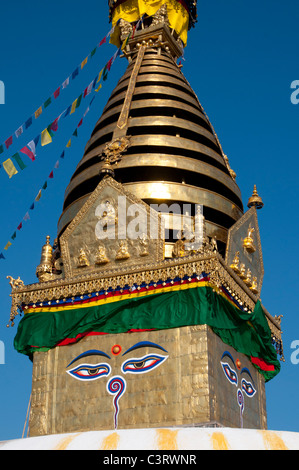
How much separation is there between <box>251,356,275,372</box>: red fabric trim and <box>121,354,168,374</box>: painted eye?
355 cm

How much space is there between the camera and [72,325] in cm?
1730

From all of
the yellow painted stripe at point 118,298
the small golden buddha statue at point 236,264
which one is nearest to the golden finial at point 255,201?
the small golden buddha statue at point 236,264

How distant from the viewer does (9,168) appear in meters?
19.1

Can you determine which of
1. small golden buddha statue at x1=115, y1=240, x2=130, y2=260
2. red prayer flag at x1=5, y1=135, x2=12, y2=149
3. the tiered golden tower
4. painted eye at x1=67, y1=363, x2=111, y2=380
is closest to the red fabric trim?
the tiered golden tower

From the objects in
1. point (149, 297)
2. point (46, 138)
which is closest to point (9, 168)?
point (46, 138)

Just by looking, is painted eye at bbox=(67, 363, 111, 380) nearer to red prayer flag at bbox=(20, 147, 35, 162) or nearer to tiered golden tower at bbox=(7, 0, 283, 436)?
tiered golden tower at bbox=(7, 0, 283, 436)

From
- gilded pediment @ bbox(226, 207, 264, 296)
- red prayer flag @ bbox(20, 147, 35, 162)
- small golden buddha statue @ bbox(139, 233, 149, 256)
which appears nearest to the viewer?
small golden buddha statue @ bbox(139, 233, 149, 256)

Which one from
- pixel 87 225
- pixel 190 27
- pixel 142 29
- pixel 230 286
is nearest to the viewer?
pixel 230 286

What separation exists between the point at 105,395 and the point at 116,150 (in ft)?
24.0

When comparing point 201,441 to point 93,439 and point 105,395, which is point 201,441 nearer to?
point 93,439

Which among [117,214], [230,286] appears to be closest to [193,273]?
[230,286]

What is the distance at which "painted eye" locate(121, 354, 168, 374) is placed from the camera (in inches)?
633

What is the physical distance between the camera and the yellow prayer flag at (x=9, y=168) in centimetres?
1900
